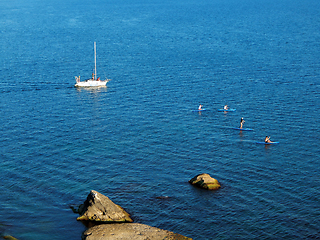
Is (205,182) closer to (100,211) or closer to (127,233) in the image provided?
(100,211)

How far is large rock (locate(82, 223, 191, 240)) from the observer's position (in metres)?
49.3

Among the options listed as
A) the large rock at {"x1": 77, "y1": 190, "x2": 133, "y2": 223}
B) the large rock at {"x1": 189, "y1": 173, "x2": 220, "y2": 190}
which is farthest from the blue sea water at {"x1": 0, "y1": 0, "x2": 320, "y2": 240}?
the large rock at {"x1": 77, "y1": 190, "x2": 133, "y2": 223}

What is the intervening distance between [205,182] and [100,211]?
17.9 metres

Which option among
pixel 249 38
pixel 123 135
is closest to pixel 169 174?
pixel 123 135

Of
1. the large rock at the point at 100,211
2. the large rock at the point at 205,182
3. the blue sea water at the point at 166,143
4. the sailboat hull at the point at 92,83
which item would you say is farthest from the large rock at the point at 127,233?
the sailboat hull at the point at 92,83

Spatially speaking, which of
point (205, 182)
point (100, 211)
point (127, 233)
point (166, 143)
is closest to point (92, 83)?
point (166, 143)

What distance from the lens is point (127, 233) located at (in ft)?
164

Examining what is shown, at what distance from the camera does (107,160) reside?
74.8 meters

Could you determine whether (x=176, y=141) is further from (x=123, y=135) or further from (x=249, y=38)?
(x=249, y=38)

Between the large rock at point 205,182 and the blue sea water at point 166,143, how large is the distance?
3.67 ft

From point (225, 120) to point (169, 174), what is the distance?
29310 millimetres

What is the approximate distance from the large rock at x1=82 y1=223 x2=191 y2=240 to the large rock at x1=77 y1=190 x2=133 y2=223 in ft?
6.50

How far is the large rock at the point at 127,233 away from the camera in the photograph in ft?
162

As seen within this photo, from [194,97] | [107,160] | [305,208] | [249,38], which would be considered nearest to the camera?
[305,208]
